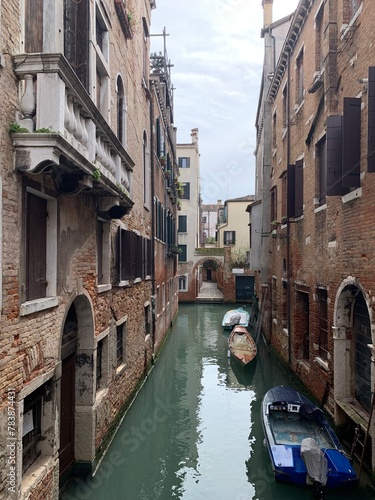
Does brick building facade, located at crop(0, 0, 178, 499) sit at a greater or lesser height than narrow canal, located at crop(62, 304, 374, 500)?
greater

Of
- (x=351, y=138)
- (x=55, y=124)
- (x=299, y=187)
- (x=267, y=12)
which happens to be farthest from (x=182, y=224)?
(x=55, y=124)

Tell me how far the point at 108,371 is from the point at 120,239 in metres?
2.36

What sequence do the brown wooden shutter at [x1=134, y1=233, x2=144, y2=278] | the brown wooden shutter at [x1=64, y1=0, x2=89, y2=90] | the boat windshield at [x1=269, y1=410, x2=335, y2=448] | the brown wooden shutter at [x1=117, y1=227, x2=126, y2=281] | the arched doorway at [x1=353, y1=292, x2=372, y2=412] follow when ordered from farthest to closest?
the brown wooden shutter at [x1=134, y1=233, x2=144, y2=278], the brown wooden shutter at [x1=117, y1=227, x2=126, y2=281], the boat windshield at [x1=269, y1=410, x2=335, y2=448], the arched doorway at [x1=353, y1=292, x2=372, y2=412], the brown wooden shutter at [x1=64, y1=0, x2=89, y2=90]

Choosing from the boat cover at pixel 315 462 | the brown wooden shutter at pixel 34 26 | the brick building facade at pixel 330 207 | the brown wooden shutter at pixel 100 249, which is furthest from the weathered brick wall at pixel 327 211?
the brown wooden shutter at pixel 34 26

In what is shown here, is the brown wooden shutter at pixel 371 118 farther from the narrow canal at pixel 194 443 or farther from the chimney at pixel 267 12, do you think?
the chimney at pixel 267 12

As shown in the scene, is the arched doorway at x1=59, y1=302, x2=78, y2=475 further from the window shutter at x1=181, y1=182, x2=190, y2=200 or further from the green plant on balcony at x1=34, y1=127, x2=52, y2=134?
the window shutter at x1=181, y1=182, x2=190, y2=200

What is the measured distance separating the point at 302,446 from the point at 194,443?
264cm

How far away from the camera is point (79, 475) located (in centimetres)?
605

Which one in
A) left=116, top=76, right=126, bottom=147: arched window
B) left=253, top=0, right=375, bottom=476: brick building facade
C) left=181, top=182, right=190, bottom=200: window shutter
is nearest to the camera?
left=253, top=0, right=375, bottom=476: brick building facade

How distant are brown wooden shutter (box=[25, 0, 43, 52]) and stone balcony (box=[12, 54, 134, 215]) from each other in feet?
1.55

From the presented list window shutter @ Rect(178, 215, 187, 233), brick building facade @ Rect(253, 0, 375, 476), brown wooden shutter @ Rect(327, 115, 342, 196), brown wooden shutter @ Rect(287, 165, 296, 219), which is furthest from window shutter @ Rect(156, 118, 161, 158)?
window shutter @ Rect(178, 215, 187, 233)

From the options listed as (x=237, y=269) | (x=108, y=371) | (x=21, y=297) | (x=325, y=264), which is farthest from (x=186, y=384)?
(x=237, y=269)

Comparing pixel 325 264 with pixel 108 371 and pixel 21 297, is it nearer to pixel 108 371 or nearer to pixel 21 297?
pixel 108 371

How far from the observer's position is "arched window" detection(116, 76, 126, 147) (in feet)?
26.5
